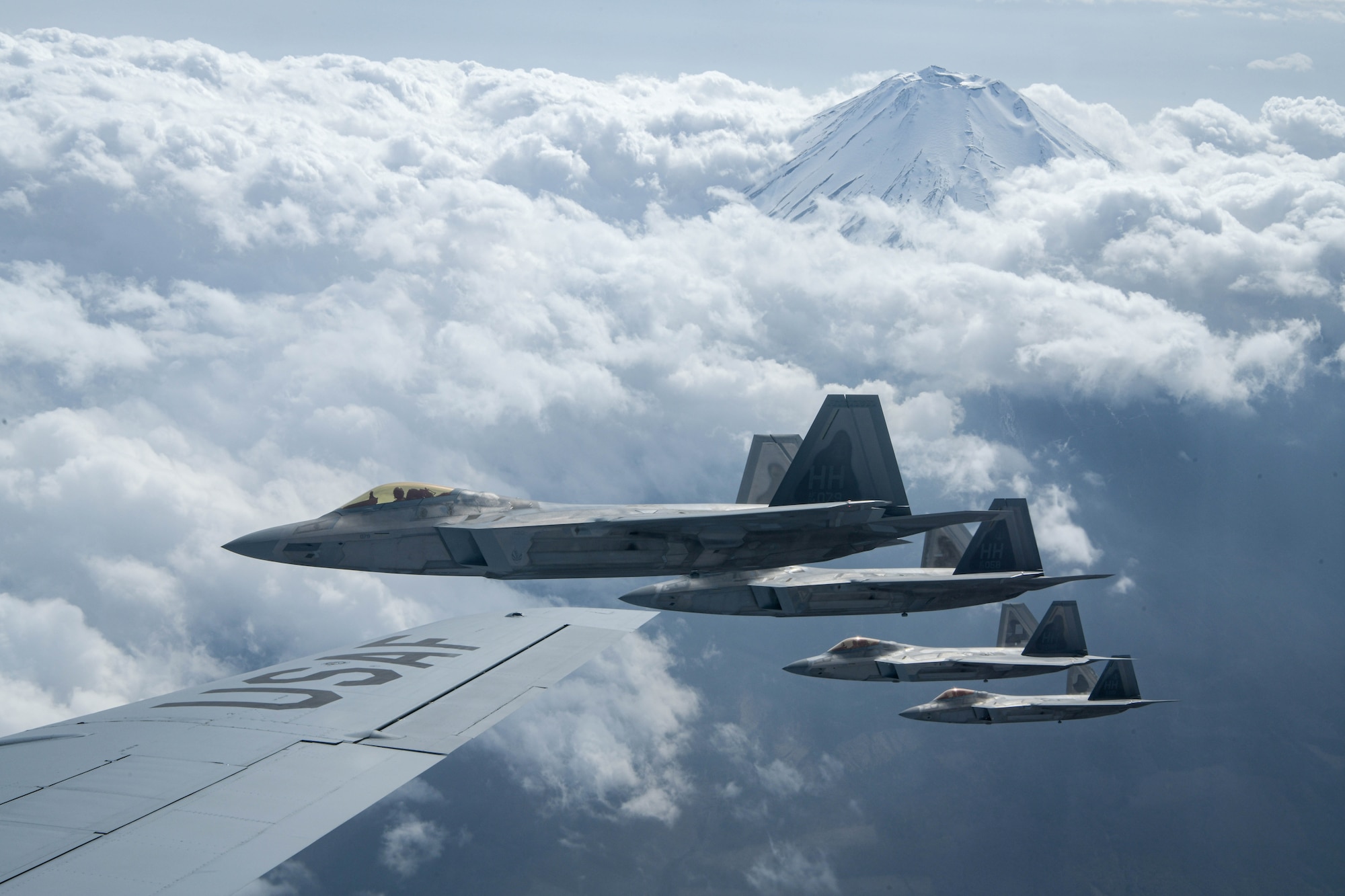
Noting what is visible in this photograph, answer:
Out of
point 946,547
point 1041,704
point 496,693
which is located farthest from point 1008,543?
point 496,693

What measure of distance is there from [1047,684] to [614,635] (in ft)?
427

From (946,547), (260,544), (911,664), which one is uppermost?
(260,544)

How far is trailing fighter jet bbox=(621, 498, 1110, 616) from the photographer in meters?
32.1

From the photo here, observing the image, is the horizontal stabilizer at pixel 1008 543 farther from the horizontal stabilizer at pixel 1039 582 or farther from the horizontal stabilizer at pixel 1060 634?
the horizontal stabilizer at pixel 1060 634

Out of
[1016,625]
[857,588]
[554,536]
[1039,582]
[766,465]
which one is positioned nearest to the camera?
[554,536]

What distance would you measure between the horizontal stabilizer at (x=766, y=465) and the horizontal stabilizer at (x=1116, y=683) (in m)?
22.6

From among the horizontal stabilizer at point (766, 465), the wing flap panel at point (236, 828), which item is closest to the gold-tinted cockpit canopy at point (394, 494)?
the wing flap panel at point (236, 828)

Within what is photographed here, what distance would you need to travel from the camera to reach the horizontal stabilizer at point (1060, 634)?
41.8 m

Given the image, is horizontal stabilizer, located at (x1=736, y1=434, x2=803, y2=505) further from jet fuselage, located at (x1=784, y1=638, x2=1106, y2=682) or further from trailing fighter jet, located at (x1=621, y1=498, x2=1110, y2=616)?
jet fuselage, located at (x1=784, y1=638, x2=1106, y2=682)

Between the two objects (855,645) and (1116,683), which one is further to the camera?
(1116,683)

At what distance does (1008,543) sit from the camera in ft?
121

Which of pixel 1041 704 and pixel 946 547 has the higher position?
pixel 946 547

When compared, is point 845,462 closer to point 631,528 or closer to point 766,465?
point 631,528

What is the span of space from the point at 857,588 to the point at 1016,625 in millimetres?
21807
